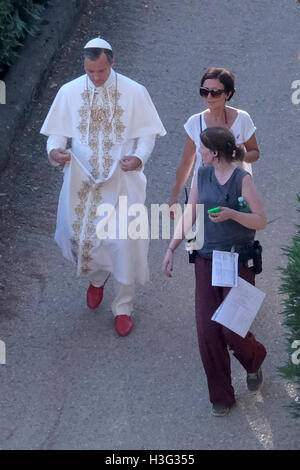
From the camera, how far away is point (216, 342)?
6.31 m

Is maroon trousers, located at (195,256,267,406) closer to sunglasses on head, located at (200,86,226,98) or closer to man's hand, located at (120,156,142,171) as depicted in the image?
man's hand, located at (120,156,142,171)

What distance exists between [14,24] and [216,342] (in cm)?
505

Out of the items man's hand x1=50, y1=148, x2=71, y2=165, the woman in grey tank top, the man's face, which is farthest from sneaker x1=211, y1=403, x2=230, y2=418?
the man's face

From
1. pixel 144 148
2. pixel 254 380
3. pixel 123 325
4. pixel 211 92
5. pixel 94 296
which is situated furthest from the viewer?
pixel 94 296

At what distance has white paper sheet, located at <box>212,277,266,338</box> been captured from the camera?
6.19 metres

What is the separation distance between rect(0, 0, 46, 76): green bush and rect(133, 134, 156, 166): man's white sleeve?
2.99 metres

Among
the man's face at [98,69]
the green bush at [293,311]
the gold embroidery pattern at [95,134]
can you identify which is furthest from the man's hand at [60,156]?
the green bush at [293,311]

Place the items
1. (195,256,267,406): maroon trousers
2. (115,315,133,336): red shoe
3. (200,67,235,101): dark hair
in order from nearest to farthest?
(195,256,267,406): maroon trousers → (200,67,235,101): dark hair → (115,315,133,336): red shoe

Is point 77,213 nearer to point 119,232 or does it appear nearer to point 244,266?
point 119,232

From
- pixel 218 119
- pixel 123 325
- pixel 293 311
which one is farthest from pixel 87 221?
pixel 293 311

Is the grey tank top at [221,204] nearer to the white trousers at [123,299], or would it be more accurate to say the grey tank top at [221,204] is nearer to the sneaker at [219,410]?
the sneaker at [219,410]

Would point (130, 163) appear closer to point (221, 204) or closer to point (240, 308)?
point (221, 204)

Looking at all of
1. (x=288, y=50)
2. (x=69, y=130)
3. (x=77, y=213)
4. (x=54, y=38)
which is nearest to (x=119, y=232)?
(x=77, y=213)

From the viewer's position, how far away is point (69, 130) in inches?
286
